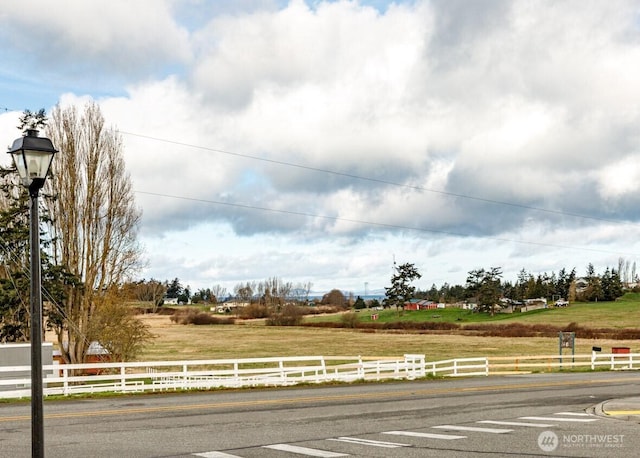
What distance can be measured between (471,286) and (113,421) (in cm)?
17121

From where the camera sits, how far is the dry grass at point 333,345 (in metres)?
75.4

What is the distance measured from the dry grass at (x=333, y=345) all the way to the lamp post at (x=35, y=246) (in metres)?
60.2

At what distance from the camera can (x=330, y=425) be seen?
16.7m

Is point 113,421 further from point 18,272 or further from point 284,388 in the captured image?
point 18,272

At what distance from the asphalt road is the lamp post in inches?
204

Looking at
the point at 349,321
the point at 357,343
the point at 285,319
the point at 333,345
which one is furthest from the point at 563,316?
the point at 333,345

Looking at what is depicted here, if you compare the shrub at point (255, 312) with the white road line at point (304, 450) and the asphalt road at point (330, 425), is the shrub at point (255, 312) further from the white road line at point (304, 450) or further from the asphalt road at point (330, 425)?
the white road line at point (304, 450)

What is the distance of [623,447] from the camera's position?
42.0ft

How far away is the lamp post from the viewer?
7574 mm

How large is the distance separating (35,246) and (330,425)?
10.3 m

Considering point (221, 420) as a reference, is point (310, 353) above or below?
below

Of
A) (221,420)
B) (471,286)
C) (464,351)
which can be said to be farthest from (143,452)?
(471,286)

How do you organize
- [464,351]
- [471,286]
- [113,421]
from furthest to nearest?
[471,286], [464,351], [113,421]

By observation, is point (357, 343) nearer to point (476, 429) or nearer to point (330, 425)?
point (330, 425)
